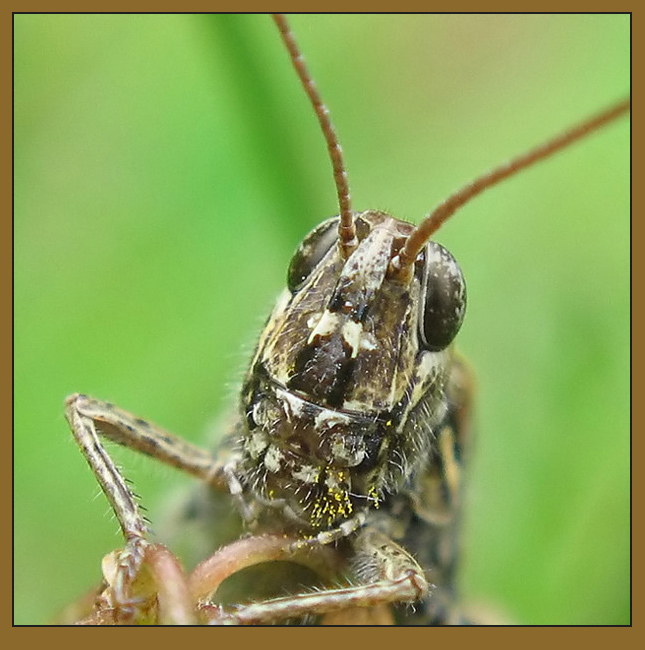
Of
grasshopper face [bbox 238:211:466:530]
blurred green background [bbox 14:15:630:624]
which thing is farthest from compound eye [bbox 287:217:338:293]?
blurred green background [bbox 14:15:630:624]

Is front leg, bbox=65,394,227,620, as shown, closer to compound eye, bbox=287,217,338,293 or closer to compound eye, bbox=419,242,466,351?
compound eye, bbox=287,217,338,293

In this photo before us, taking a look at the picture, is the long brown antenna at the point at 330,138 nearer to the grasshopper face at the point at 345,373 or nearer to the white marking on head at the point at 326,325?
the grasshopper face at the point at 345,373

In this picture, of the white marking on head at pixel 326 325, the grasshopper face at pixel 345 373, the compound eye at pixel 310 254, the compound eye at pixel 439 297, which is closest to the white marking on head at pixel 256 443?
the grasshopper face at pixel 345 373

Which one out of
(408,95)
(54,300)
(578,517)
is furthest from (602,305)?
(54,300)

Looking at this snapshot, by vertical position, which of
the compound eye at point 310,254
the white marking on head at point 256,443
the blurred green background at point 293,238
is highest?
the blurred green background at point 293,238

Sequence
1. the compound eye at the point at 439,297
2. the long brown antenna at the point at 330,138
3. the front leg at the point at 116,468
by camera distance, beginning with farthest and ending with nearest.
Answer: the compound eye at the point at 439,297, the long brown antenna at the point at 330,138, the front leg at the point at 116,468

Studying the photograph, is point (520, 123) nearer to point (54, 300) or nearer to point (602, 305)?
point (602, 305)

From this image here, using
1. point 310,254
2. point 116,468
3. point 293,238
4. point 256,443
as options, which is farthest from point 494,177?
point 293,238
